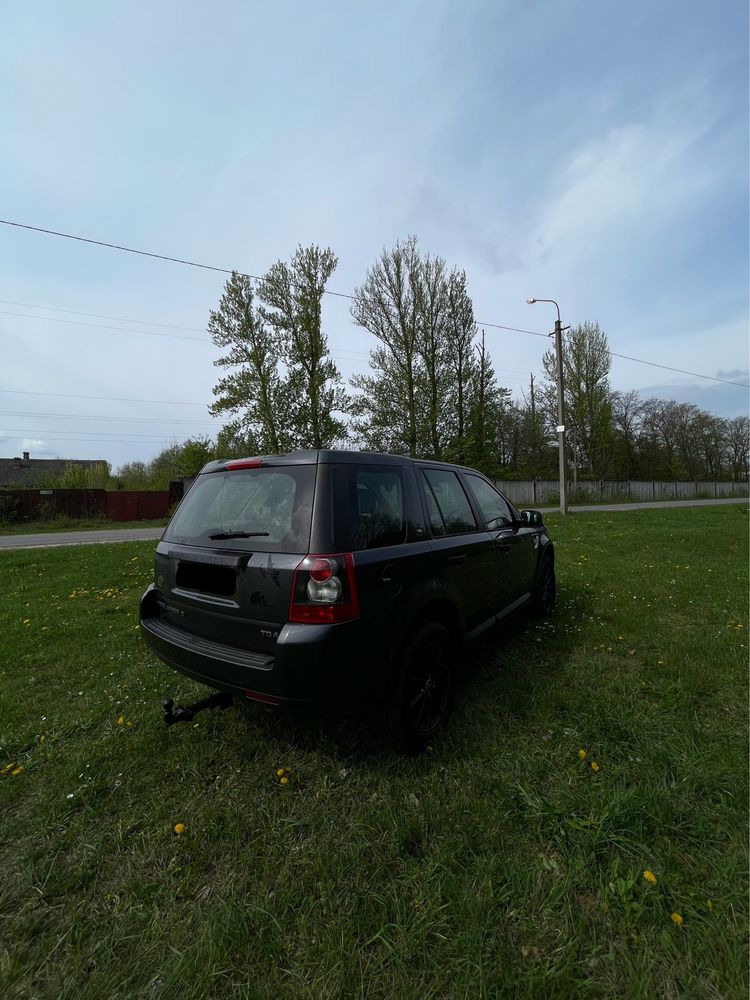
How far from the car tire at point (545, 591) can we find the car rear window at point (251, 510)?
314 cm

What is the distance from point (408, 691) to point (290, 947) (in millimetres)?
1147

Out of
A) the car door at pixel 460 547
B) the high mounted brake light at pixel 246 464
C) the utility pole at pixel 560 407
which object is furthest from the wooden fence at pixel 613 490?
the high mounted brake light at pixel 246 464

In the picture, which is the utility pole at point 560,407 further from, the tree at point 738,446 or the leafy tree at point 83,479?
the tree at point 738,446

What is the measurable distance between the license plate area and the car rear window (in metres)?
0.13

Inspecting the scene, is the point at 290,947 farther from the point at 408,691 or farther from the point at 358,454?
the point at 358,454

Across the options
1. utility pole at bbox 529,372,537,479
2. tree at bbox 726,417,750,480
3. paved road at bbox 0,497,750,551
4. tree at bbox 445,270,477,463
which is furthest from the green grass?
tree at bbox 726,417,750,480

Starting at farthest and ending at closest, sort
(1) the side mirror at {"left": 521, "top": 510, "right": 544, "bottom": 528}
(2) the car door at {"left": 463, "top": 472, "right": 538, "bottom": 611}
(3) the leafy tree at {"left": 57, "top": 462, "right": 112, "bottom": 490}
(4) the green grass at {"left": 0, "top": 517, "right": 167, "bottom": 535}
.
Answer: (3) the leafy tree at {"left": 57, "top": 462, "right": 112, "bottom": 490}
(4) the green grass at {"left": 0, "top": 517, "right": 167, "bottom": 535}
(1) the side mirror at {"left": 521, "top": 510, "right": 544, "bottom": 528}
(2) the car door at {"left": 463, "top": 472, "right": 538, "bottom": 611}

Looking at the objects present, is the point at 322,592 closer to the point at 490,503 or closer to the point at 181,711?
the point at 181,711

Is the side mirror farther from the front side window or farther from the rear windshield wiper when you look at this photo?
the rear windshield wiper

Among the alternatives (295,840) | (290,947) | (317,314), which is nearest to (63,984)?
(290,947)

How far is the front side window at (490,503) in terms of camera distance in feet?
12.2

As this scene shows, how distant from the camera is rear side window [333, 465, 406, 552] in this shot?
2.23 m

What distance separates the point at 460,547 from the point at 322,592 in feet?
4.10

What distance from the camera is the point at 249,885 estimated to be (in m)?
1.74
